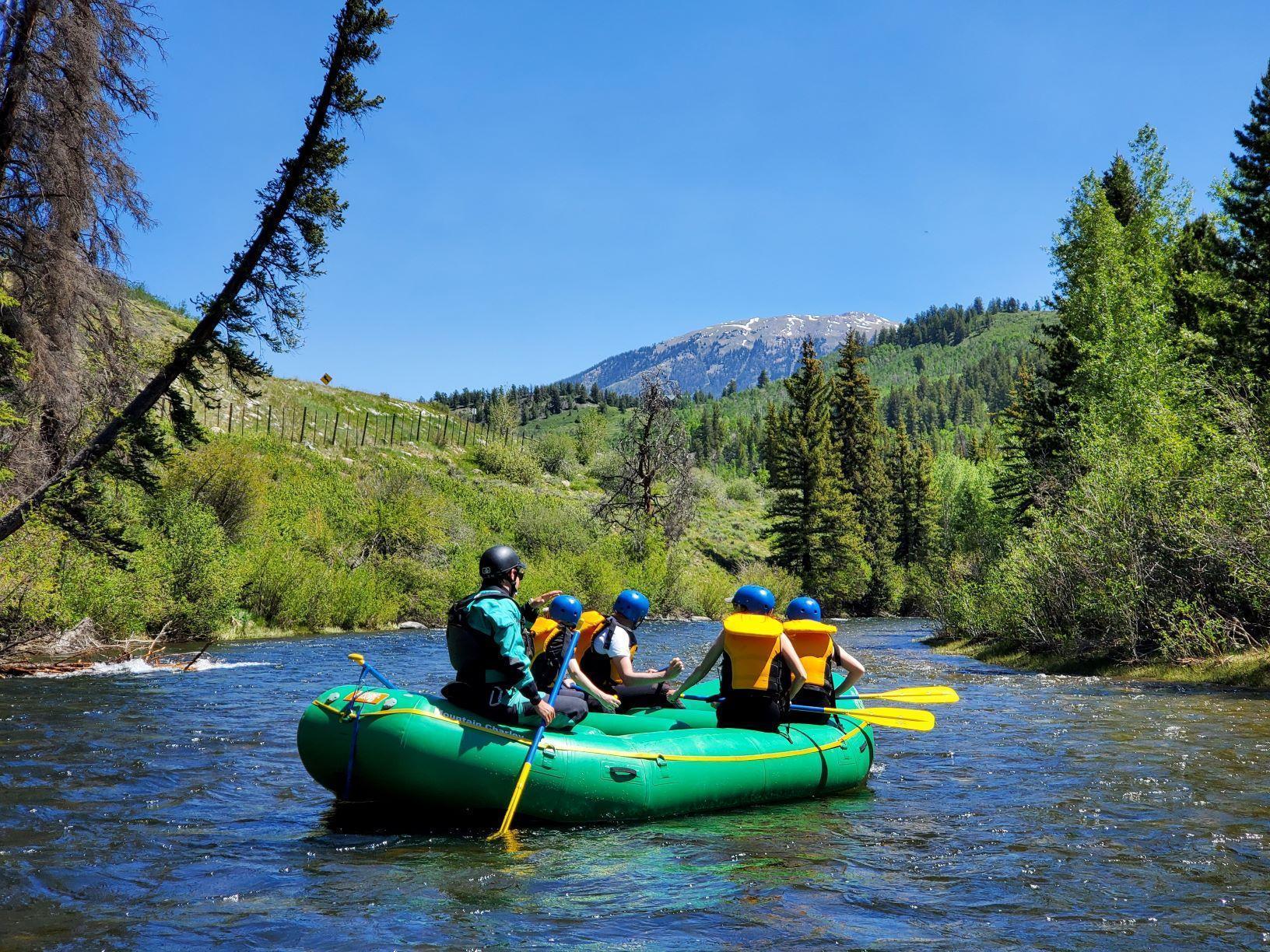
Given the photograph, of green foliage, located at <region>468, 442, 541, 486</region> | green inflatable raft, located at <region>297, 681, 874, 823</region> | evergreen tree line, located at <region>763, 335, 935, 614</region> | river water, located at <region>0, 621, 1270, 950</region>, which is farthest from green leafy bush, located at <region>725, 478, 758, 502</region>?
green inflatable raft, located at <region>297, 681, 874, 823</region>

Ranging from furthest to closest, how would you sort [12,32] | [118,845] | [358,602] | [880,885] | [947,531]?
1. [947,531]
2. [358,602]
3. [12,32]
4. [118,845]
5. [880,885]

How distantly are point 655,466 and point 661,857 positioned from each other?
40184mm

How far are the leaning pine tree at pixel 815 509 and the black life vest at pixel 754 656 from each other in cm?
4203

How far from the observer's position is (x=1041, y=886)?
242 inches

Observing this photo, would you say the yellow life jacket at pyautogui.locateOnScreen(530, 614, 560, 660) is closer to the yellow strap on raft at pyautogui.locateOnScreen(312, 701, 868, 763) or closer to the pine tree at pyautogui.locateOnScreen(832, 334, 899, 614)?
the yellow strap on raft at pyautogui.locateOnScreen(312, 701, 868, 763)

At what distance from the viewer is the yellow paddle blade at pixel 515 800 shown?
7.01m

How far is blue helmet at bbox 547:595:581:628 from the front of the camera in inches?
346

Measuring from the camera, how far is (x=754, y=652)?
29.1 feet

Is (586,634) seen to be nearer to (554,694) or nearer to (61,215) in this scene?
Result: (554,694)

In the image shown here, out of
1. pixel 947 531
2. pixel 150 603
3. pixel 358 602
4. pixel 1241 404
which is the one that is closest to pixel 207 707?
→ pixel 150 603

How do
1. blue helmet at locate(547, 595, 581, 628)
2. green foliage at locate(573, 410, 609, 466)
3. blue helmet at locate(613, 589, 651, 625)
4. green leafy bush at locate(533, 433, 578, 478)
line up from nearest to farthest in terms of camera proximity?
blue helmet at locate(547, 595, 581, 628)
blue helmet at locate(613, 589, 651, 625)
green leafy bush at locate(533, 433, 578, 478)
green foliage at locate(573, 410, 609, 466)

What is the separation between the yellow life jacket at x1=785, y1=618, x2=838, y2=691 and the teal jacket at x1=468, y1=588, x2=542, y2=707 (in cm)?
329

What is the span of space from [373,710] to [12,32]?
10930mm

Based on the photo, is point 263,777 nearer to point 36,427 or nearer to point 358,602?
point 36,427
